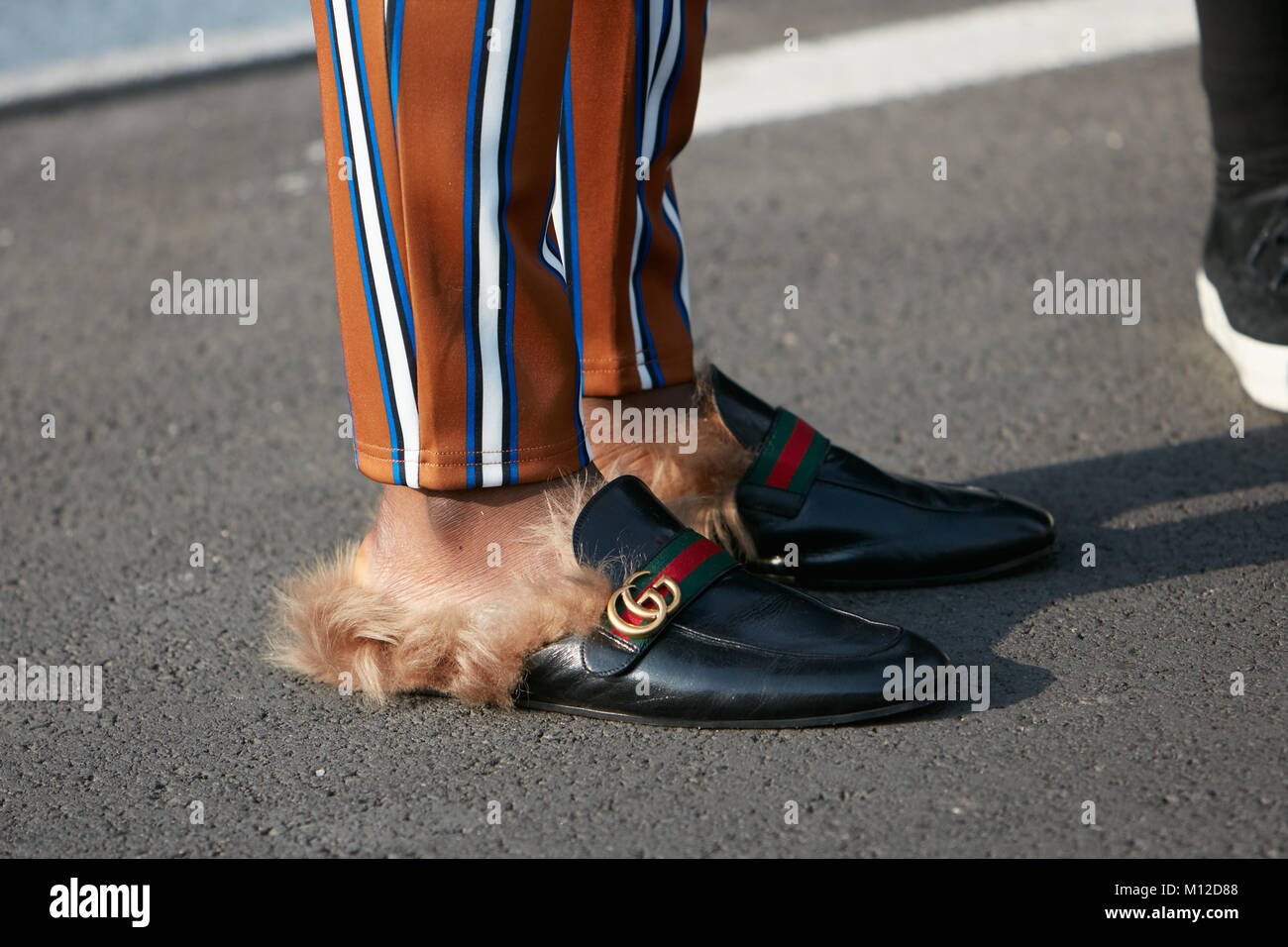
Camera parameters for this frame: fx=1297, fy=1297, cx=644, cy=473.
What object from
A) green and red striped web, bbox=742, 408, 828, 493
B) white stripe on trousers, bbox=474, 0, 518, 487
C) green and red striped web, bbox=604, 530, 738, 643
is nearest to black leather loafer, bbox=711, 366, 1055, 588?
green and red striped web, bbox=742, 408, 828, 493

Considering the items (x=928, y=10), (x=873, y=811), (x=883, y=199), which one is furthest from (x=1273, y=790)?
(x=928, y=10)

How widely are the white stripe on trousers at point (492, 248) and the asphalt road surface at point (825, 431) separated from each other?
346 mm

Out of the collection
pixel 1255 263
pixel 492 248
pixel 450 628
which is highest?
pixel 1255 263

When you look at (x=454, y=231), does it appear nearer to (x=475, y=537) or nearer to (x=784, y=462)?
(x=475, y=537)

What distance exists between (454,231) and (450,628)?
17.9 inches

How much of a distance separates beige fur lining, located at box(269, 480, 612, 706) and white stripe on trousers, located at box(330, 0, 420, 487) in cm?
17

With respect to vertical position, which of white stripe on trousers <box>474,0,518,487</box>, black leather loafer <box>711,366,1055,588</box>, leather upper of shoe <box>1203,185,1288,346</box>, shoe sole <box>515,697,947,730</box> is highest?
leather upper of shoe <box>1203,185,1288,346</box>

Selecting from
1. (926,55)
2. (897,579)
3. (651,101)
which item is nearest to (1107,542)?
(897,579)

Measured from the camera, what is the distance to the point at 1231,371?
8.02ft

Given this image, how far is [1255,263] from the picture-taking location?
2332 millimetres

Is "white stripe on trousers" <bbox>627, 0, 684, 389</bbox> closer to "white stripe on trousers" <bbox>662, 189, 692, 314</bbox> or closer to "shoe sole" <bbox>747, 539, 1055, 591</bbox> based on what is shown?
"white stripe on trousers" <bbox>662, 189, 692, 314</bbox>

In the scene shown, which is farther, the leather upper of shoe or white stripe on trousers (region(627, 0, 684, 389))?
the leather upper of shoe

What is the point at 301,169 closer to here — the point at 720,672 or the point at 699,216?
the point at 699,216

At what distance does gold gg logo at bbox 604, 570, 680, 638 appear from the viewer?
1.44 m
